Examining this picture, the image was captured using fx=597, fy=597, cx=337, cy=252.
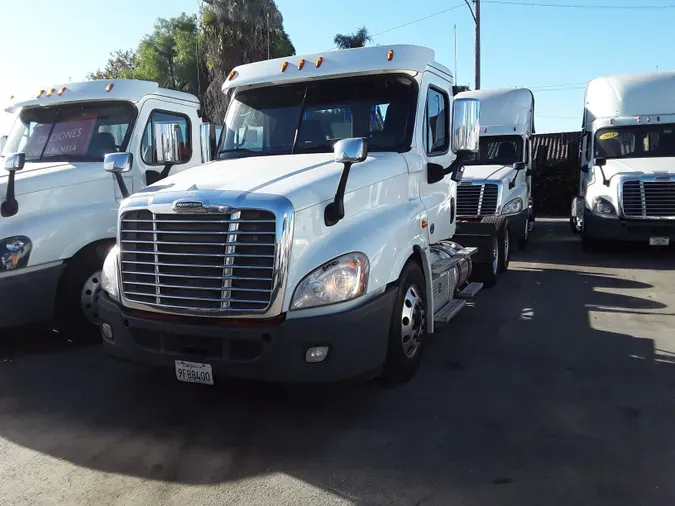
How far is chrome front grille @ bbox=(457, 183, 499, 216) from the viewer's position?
1067 centimetres

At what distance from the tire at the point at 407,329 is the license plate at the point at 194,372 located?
133 centimetres

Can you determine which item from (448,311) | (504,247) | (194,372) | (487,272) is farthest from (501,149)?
(194,372)

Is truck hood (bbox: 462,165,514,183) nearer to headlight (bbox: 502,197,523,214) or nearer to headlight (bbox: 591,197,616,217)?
headlight (bbox: 502,197,523,214)

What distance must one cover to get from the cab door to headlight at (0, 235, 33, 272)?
3654 mm

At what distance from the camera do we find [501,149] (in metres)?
12.6

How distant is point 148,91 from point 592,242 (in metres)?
9.23

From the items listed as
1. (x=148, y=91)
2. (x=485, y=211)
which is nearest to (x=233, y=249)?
(x=148, y=91)

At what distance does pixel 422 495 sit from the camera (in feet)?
10.9

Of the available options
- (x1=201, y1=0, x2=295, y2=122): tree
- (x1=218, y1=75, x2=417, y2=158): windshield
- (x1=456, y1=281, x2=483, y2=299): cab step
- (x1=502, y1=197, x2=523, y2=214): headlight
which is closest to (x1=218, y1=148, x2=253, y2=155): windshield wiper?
(x1=218, y1=75, x2=417, y2=158): windshield

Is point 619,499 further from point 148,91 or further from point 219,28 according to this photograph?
point 219,28

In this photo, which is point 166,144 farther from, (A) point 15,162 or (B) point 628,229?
(B) point 628,229

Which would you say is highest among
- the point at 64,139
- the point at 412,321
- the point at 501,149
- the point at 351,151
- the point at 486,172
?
the point at 64,139

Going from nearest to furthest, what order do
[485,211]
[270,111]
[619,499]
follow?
[619,499] < [270,111] < [485,211]

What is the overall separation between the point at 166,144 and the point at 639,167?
8.79m
